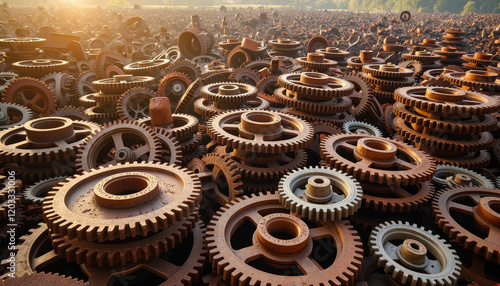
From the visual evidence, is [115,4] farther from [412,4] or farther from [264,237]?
[264,237]

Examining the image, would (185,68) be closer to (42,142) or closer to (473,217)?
(42,142)

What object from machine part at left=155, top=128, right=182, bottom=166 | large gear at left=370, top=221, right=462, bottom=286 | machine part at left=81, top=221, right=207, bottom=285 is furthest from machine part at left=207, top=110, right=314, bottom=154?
large gear at left=370, top=221, right=462, bottom=286

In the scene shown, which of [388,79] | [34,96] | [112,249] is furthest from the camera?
[388,79]

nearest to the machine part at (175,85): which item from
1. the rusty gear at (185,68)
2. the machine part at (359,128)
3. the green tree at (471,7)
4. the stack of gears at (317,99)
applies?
the rusty gear at (185,68)

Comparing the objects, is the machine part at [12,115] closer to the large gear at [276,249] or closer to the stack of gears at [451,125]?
the large gear at [276,249]

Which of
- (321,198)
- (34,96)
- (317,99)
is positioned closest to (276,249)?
(321,198)

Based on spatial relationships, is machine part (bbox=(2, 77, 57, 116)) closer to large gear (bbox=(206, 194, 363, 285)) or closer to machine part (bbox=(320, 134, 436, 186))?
large gear (bbox=(206, 194, 363, 285))

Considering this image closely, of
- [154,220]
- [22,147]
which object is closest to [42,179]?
[22,147]

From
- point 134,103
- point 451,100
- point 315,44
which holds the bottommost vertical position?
point 134,103

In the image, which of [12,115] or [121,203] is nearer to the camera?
[121,203]
